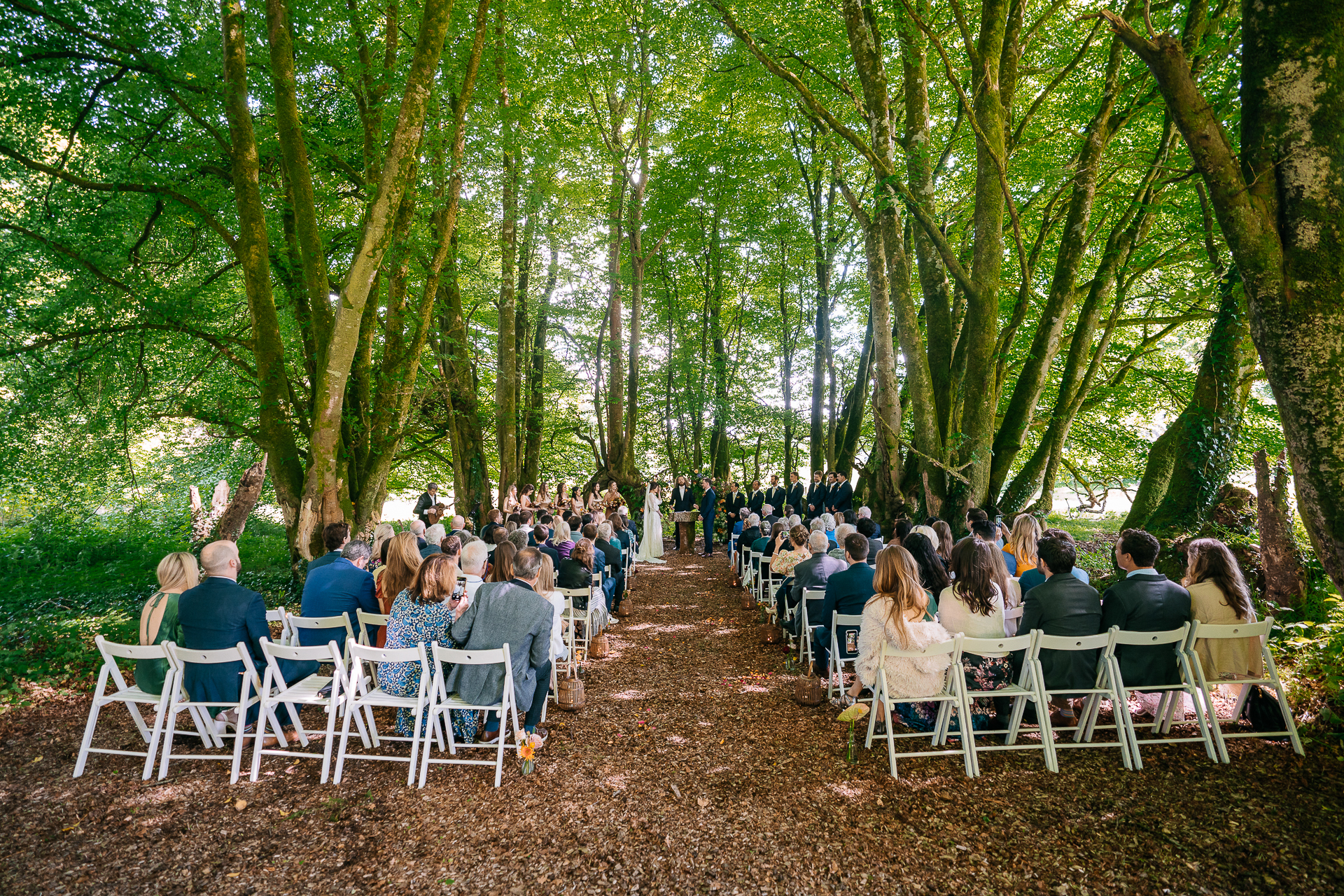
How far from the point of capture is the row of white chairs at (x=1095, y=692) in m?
3.66

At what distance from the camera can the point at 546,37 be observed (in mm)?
14688

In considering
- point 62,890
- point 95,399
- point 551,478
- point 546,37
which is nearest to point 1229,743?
point 62,890

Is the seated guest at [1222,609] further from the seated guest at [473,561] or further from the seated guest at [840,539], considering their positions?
the seated guest at [473,561]

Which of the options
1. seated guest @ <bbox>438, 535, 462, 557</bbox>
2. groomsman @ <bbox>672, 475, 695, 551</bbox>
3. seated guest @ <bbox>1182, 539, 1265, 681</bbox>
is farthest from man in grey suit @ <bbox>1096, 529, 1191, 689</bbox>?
groomsman @ <bbox>672, 475, 695, 551</bbox>

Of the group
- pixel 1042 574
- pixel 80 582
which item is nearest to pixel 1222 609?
pixel 1042 574

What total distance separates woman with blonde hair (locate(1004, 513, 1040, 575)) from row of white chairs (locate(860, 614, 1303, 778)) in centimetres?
144

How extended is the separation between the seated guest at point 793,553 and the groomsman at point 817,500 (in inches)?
222

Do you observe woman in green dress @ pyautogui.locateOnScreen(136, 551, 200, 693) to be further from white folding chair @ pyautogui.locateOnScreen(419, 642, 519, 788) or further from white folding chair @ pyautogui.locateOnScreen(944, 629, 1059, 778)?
white folding chair @ pyautogui.locateOnScreen(944, 629, 1059, 778)

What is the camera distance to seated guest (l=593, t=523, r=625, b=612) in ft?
26.6

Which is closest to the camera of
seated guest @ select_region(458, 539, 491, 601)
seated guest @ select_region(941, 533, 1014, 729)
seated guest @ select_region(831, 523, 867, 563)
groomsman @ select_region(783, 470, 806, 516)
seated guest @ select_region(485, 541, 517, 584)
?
seated guest @ select_region(941, 533, 1014, 729)

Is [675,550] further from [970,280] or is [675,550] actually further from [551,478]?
[970,280]

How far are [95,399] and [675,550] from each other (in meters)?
11.6

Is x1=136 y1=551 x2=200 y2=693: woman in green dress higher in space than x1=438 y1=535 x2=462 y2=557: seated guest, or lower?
lower

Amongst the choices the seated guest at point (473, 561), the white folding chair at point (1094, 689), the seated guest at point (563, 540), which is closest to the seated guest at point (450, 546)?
the seated guest at point (473, 561)
